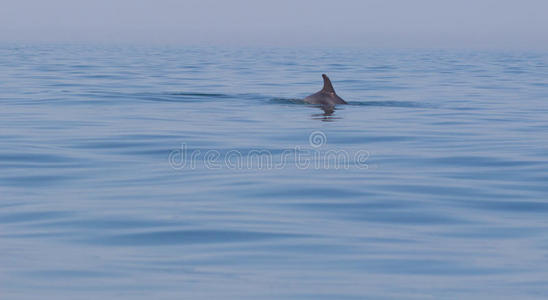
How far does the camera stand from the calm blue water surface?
27.2ft

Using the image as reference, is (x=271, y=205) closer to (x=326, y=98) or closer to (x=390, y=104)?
(x=326, y=98)

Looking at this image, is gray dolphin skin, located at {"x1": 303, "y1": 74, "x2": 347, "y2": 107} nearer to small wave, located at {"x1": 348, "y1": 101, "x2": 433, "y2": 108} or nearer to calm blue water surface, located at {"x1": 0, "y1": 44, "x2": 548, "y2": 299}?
small wave, located at {"x1": 348, "y1": 101, "x2": 433, "y2": 108}

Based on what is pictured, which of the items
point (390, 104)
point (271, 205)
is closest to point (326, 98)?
point (390, 104)

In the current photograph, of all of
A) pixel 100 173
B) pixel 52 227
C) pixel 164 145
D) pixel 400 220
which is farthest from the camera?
pixel 164 145

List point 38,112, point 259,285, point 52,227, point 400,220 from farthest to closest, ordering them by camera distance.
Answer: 1. point 38,112
2. point 400,220
3. point 52,227
4. point 259,285

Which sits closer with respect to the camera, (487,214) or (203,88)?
(487,214)

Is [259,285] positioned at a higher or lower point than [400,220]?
lower

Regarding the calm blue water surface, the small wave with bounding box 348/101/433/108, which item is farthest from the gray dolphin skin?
the calm blue water surface

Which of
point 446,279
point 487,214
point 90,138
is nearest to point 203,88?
point 90,138

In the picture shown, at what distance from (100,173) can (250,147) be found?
414cm

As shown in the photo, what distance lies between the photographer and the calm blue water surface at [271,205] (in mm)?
8289

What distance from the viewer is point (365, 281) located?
27.2 feet

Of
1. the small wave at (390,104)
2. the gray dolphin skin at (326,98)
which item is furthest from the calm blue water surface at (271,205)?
the small wave at (390,104)

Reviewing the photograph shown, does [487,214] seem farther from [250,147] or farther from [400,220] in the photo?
[250,147]
